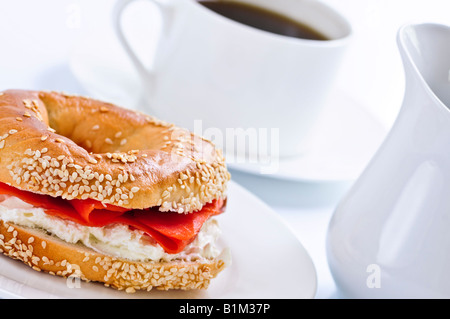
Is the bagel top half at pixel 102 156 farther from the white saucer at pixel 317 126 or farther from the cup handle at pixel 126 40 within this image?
the cup handle at pixel 126 40

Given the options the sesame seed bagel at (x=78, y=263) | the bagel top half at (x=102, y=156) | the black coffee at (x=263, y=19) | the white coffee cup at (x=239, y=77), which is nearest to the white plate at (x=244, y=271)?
the sesame seed bagel at (x=78, y=263)

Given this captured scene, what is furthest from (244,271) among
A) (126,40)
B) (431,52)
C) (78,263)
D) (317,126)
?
(126,40)

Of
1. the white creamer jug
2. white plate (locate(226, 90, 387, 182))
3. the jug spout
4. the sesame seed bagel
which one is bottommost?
white plate (locate(226, 90, 387, 182))

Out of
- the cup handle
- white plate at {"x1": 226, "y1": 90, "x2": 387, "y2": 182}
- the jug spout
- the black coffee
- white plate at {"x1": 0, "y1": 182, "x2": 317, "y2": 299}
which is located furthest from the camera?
the black coffee

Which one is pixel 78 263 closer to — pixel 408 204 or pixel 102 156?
pixel 102 156

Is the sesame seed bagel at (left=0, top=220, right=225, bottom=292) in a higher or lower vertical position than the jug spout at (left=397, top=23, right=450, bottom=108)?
lower

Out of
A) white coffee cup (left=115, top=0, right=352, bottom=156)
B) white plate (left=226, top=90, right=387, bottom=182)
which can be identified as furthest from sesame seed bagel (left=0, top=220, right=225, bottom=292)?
white coffee cup (left=115, top=0, right=352, bottom=156)

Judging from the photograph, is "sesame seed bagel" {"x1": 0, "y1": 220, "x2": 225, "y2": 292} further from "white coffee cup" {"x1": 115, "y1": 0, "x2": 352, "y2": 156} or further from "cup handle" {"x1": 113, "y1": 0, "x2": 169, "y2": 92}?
"cup handle" {"x1": 113, "y1": 0, "x2": 169, "y2": 92}

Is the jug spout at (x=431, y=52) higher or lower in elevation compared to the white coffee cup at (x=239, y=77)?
higher
